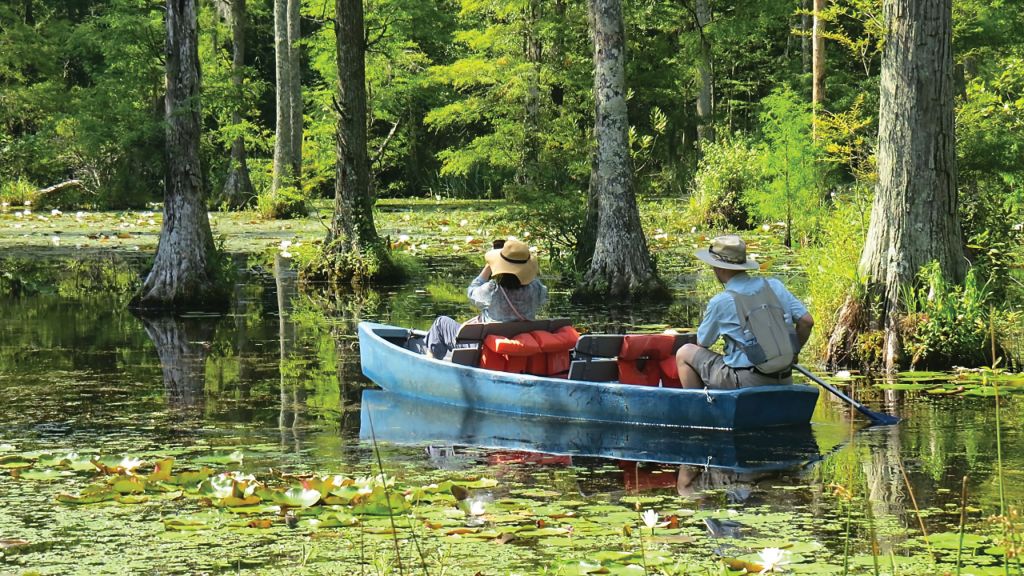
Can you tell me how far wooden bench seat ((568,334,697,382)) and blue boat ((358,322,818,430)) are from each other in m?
0.37

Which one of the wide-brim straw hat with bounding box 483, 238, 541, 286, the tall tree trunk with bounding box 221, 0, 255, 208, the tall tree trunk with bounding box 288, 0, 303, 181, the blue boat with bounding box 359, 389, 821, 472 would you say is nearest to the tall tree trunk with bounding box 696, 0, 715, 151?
the tall tree trunk with bounding box 288, 0, 303, 181

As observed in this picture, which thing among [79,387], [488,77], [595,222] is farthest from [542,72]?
[79,387]

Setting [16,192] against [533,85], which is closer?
[533,85]

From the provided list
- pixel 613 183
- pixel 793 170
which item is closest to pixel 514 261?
pixel 613 183

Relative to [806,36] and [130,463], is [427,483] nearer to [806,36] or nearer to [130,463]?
[130,463]

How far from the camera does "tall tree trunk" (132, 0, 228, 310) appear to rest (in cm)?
1641

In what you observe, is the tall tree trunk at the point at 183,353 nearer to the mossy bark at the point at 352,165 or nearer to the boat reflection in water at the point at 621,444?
the boat reflection in water at the point at 621,444

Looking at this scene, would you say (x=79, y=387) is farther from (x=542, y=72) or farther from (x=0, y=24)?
(x=0, y=24)

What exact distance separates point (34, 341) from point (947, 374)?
9.33m

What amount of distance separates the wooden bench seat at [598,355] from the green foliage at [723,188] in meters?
16.1

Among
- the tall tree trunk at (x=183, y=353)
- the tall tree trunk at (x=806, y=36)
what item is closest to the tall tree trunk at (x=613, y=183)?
the tall tree trunk at (x=183, y=353)

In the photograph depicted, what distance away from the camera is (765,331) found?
Result: 9.91m

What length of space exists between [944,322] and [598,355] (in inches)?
120

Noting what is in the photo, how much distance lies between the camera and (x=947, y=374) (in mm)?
11914
